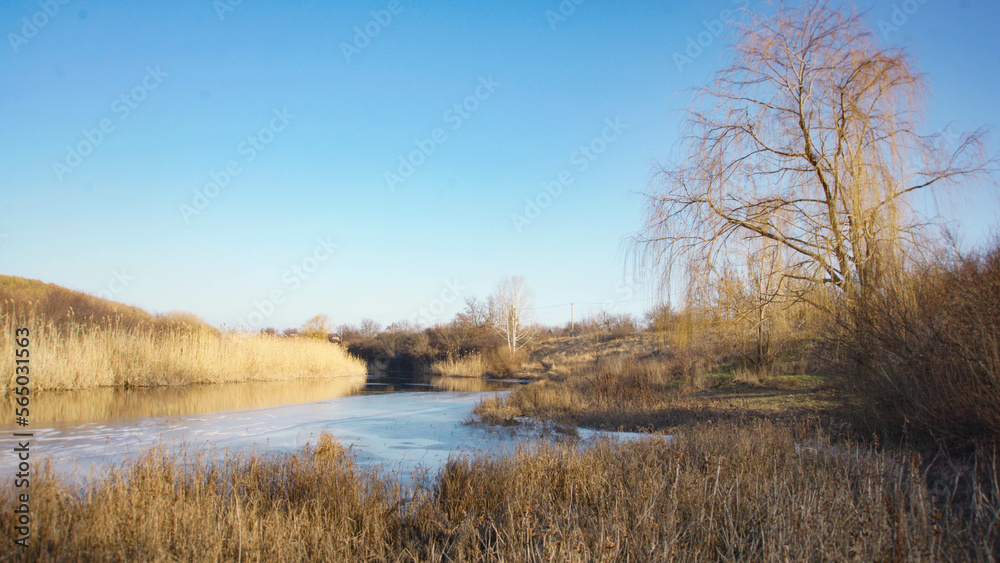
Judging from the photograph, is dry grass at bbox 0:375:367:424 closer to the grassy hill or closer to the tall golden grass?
the tall golden grass

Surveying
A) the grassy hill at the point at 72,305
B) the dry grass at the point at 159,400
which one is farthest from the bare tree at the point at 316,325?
the dry grass at the point at 159,400

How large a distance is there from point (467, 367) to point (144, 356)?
22081 millimetres

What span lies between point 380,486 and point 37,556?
256 cm

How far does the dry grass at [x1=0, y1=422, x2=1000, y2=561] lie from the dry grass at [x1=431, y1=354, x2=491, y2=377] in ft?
100

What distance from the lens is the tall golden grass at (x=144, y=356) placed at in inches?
578

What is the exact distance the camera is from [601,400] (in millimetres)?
14117

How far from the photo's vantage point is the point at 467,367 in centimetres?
3719

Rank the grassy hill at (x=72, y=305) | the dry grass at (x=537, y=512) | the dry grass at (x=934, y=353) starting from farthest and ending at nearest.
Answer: the grassy hill at (x=72, y=305)
the dry grass at (x=934, y=353)
the dry grass at (x=537, y=512)

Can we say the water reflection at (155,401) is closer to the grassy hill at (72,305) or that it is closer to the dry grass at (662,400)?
the dry grass at (662,400)

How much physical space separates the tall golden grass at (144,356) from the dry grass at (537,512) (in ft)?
42.3

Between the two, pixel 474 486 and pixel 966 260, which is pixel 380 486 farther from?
pixel 966 260

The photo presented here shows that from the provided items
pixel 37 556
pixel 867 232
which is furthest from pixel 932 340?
pixel 37 556

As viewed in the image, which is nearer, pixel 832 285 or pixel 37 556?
pixel 37 556

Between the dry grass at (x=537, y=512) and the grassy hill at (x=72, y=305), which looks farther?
the grassy hill at (x=72, y=305)
